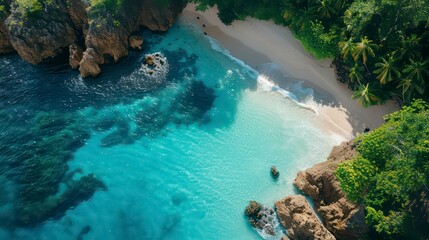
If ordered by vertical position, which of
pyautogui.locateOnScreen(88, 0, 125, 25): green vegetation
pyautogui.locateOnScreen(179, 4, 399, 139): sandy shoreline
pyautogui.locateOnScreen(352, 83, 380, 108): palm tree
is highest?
pyautogui.locateOnScreen(352, 83, 380, 108): palm tree

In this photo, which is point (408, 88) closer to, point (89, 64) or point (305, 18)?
point (305, 18)

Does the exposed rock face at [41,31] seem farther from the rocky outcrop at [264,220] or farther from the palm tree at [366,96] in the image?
the palm tree at [366,96]

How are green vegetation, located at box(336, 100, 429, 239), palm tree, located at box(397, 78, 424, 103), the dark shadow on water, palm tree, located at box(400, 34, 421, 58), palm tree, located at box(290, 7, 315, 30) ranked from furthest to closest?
palm tree, located at box(290, 7, 315, 30), the dark shadow on water, palm tree, located at box(400, 34, 421, 58), palm tree, located at box(397, 78, 424, 103), green vegetation, located at box(336, 100, 429, 239)

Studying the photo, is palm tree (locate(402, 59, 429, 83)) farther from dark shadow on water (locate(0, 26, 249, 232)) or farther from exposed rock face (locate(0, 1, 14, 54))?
exposed rock face (locate(0, 1, 14, 54))

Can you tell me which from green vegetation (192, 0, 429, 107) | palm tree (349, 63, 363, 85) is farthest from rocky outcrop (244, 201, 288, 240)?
palm tree (349, 63, 363, 85)

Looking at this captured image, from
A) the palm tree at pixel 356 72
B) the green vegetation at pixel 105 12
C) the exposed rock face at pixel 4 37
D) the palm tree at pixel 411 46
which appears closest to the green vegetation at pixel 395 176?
the palm tree at pixel 411 46

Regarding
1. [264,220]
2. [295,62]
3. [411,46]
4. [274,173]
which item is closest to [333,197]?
[274,173]
